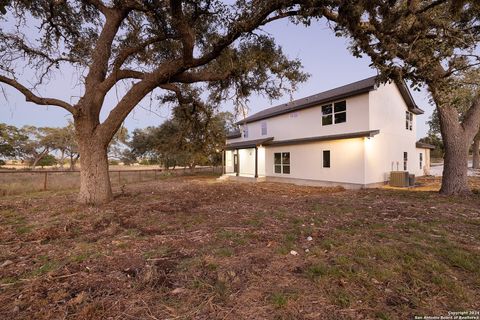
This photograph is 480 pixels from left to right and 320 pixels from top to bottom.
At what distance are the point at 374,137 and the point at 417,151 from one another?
764cm

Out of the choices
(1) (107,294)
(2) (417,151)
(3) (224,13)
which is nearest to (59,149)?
(3) (224,13)

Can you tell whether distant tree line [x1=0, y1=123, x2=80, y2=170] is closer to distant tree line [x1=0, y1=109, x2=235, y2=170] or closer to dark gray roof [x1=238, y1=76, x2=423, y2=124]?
distant tree line [x1=0, y1=109, x2=235, y2=170]

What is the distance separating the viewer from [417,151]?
16.9 metres

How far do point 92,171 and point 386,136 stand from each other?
14.6 metres

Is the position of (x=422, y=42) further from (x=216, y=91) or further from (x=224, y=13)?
(x=216, y=91)

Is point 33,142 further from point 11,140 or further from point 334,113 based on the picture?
point 334,113

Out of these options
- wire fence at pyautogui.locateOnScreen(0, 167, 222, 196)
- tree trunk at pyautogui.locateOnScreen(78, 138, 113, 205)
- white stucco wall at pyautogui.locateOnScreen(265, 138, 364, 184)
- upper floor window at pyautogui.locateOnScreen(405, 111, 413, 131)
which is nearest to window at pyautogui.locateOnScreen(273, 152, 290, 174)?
white stucco wall at pyautogui.locateOnScreen(265, 138, 364, 184)

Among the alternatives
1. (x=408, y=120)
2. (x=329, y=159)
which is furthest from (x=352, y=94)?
(x=408, y=120)

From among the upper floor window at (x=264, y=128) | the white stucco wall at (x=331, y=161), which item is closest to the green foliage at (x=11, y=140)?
the upper floor window at (x=264, y=128)

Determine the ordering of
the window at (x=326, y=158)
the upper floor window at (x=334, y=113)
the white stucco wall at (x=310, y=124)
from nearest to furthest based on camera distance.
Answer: the white stucco wall at (x=310, y=124), the upper floor window at (x=334, y=113), the window at (x=326, y=158)

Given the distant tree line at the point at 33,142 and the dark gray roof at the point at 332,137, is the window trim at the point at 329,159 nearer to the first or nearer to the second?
the dark gray roof at the point at 332,137

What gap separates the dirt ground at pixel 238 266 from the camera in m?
2.20

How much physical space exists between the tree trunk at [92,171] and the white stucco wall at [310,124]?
1198 centimetres

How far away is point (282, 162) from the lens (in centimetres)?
1630
